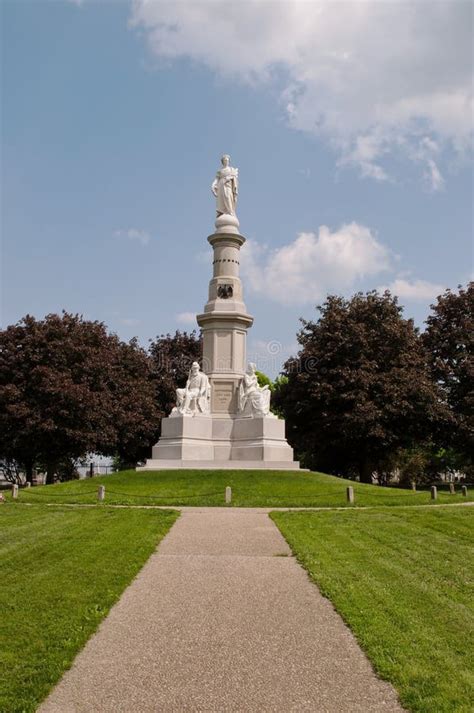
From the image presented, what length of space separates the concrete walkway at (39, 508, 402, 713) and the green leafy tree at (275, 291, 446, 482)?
28597 millimetres

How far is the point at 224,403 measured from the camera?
32.2 m

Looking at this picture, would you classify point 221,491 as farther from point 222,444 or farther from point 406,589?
point 406,589

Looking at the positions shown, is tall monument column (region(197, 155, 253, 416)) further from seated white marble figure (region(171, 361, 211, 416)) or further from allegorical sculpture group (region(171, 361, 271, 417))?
seated white marble figure (region(171, 361, 211, 416))

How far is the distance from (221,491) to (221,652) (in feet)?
56.2

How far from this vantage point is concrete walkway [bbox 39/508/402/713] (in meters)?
6.34

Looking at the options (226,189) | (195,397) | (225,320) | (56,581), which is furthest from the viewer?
(226,189)

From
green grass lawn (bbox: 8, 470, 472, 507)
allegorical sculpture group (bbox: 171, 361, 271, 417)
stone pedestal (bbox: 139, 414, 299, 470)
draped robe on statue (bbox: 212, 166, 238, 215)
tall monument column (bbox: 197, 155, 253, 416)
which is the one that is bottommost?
green grass lawn (bbox: 8, 470, 472, 507)

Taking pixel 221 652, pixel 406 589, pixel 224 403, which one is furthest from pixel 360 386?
pixel 221 652

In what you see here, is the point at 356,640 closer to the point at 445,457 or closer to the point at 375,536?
the point at 375,536

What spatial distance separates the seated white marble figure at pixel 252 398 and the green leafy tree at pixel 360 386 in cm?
919

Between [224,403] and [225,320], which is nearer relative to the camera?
[224,403]

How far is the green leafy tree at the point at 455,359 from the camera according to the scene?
135 feet

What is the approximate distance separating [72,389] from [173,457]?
37.2 ft

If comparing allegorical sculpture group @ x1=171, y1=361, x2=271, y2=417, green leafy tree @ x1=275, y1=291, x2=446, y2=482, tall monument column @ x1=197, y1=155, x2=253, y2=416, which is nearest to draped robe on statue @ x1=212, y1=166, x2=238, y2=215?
tall monument column @ x1=197, y1=155, x2=253, y2=416
